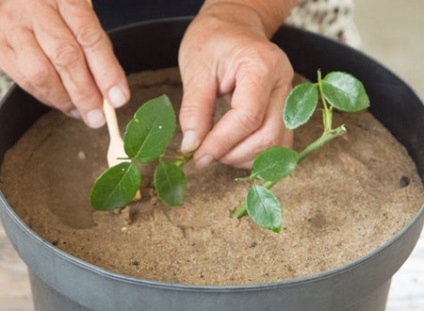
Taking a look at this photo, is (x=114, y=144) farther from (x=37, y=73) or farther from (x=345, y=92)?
(x=345, y=92)

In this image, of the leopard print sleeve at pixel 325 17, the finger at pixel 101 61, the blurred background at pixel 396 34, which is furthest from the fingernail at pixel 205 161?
the blurred background at pixel 396 34

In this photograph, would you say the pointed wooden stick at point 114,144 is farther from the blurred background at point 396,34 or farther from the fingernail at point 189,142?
the blurred background at point 396,34

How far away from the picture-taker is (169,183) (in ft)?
2.47

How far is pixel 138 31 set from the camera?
97 centimetres

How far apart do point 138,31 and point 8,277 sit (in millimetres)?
380

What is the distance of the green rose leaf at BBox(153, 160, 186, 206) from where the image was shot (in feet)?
2.45

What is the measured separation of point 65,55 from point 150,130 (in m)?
0.18

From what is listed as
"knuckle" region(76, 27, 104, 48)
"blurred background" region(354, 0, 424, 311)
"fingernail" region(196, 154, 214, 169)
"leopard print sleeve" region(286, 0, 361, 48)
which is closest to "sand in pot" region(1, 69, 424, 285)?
"fingernail" region(196, 154, 214, 169)

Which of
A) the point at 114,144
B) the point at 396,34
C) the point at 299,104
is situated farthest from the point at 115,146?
the point at 396,34

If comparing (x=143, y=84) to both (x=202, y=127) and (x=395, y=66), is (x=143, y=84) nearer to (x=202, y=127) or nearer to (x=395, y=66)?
(x=202, y=127)

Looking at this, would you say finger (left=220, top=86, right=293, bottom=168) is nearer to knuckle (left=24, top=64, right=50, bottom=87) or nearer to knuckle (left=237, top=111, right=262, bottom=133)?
knuckle (left=237, top=111, right=262, bottom=133)

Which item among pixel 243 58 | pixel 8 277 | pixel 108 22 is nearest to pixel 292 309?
pixel 243 58

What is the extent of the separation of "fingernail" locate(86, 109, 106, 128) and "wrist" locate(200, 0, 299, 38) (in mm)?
201

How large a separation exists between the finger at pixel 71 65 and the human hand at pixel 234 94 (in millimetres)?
97
